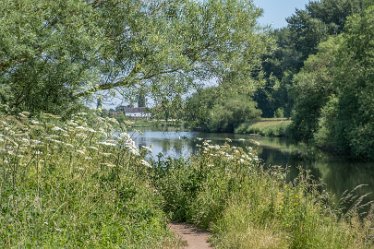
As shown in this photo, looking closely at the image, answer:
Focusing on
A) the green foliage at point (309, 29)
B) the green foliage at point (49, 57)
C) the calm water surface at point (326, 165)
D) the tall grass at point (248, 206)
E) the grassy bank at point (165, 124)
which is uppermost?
the green foliage at point (309, 29)

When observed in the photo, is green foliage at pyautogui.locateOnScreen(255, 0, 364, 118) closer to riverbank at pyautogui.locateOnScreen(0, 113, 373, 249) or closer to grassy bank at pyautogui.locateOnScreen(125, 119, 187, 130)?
grassy bank at pyautogui.locateOnScreen(125, 119, 187, 130)

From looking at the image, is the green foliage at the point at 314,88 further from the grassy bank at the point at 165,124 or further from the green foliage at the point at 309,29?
the grassy bank at the point at 165,124

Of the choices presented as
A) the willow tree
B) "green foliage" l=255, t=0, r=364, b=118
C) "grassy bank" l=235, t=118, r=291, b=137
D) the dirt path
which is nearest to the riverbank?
the dirt path

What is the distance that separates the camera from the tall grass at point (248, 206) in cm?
823

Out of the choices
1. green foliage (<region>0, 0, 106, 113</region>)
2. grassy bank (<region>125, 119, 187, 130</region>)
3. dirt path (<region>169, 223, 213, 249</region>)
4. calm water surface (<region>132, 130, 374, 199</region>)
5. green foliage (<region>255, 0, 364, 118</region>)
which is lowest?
calm water surface (<region>132, 130, 374, 199</region>)

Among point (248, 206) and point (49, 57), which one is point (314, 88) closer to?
point (49, 57)

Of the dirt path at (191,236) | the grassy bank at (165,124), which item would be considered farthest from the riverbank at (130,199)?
the grassy bank at (165,124)

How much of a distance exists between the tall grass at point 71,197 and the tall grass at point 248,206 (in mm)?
1163

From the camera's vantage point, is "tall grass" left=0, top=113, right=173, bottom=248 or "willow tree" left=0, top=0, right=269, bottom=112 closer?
"tall grass" left=0, top=113, right=173, bottom=248

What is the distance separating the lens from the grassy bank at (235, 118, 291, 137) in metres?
80.8

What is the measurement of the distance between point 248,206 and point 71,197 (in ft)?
11.5

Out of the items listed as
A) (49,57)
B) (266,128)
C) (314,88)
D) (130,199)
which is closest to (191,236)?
(130,199)

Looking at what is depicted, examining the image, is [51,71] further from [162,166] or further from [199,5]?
[199,5]

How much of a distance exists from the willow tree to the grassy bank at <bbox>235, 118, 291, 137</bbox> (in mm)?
60676
